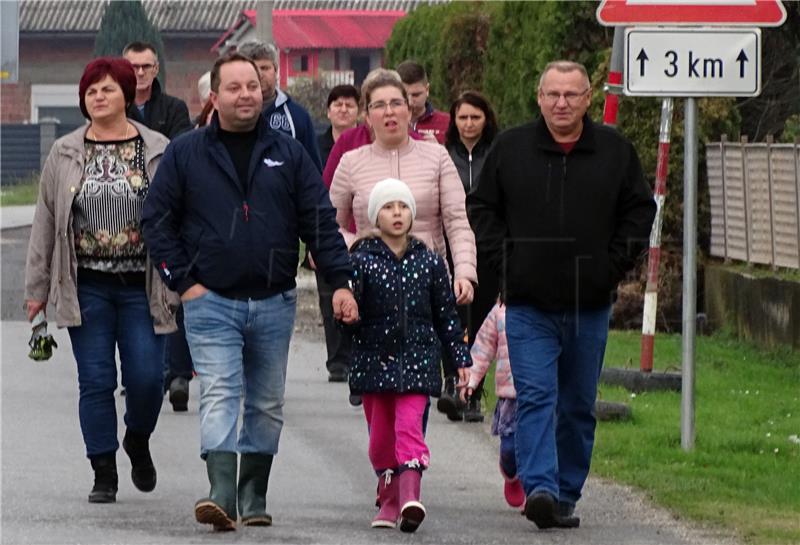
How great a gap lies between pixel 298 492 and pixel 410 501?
3.95 feet

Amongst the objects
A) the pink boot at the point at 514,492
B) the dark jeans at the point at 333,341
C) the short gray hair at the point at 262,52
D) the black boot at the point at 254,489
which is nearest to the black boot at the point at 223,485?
the black boot at the point at 254,489

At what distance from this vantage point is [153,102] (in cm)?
1243

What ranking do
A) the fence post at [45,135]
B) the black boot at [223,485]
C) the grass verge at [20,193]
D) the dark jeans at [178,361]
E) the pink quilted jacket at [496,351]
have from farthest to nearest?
1. the fence post at [45,135]
2. the grass verge at [20,193]
3. the dark jeans at [178,361]
4. the pink quilted jacket at [496,351]
5. the black boot at [223,485]

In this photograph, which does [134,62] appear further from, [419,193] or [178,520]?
[178,520]

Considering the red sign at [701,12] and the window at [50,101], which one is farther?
the window at [50,101]

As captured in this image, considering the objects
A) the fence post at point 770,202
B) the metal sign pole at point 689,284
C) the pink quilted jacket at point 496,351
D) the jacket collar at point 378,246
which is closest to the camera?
→ the jacket collar at point 378,246

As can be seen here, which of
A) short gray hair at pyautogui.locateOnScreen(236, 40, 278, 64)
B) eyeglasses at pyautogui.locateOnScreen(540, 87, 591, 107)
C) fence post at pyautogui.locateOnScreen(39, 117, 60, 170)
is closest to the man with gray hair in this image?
short gray hair at pyautogui.locateOnScreen(236, 40, 278, 64)

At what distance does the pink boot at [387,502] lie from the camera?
28.4 ft

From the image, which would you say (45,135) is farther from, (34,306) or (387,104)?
(34,306)

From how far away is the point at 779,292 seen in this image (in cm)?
1585

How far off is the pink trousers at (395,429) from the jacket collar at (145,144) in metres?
1.37

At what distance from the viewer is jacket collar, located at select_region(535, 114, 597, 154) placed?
28.8 ft

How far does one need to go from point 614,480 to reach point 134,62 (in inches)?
158

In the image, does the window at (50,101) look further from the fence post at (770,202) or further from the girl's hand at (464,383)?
the girl's hand at (464,383)
